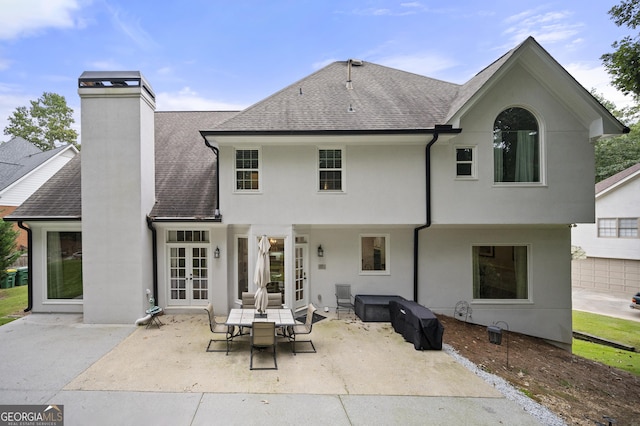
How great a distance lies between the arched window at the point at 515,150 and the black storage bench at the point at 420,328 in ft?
17.5

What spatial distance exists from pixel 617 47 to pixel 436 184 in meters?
6.49

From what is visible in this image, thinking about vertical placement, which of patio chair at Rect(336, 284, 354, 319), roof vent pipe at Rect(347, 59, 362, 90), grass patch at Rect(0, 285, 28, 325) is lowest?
grass patch at Rect(0, 285, 28, 325)

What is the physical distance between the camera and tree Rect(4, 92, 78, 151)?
107ft

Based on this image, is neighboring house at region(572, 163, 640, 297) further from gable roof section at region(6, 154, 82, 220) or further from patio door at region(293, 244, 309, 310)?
gable roof section at region(6, 154, 82, 220)

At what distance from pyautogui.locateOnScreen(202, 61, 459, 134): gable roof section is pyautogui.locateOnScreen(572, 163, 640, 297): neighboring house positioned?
736 inches

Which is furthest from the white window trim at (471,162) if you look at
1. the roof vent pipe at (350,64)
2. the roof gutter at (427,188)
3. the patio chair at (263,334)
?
the patio chair at (263,334)

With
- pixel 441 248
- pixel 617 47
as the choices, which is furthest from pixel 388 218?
pixel 617 47

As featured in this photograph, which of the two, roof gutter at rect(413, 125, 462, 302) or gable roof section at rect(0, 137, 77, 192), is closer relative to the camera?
roof gutter at rect(413, 125, 462, 302)

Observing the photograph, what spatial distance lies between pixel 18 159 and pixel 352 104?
90.9 feet

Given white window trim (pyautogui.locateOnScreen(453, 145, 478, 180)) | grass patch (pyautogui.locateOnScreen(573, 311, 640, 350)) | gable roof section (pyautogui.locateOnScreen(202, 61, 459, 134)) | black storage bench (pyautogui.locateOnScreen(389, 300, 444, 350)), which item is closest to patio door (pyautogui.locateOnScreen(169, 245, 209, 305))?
gable roof section (pyautogui.locateOnScreen(202, 61, 459, 134))

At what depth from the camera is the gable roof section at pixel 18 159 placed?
19.1 metres

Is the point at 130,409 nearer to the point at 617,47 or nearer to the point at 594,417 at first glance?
the point at 594,417

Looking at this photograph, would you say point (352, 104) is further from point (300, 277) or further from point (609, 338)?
point (609, 338)

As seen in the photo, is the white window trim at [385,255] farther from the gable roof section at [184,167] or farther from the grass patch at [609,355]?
the grass patch at [609,355]
